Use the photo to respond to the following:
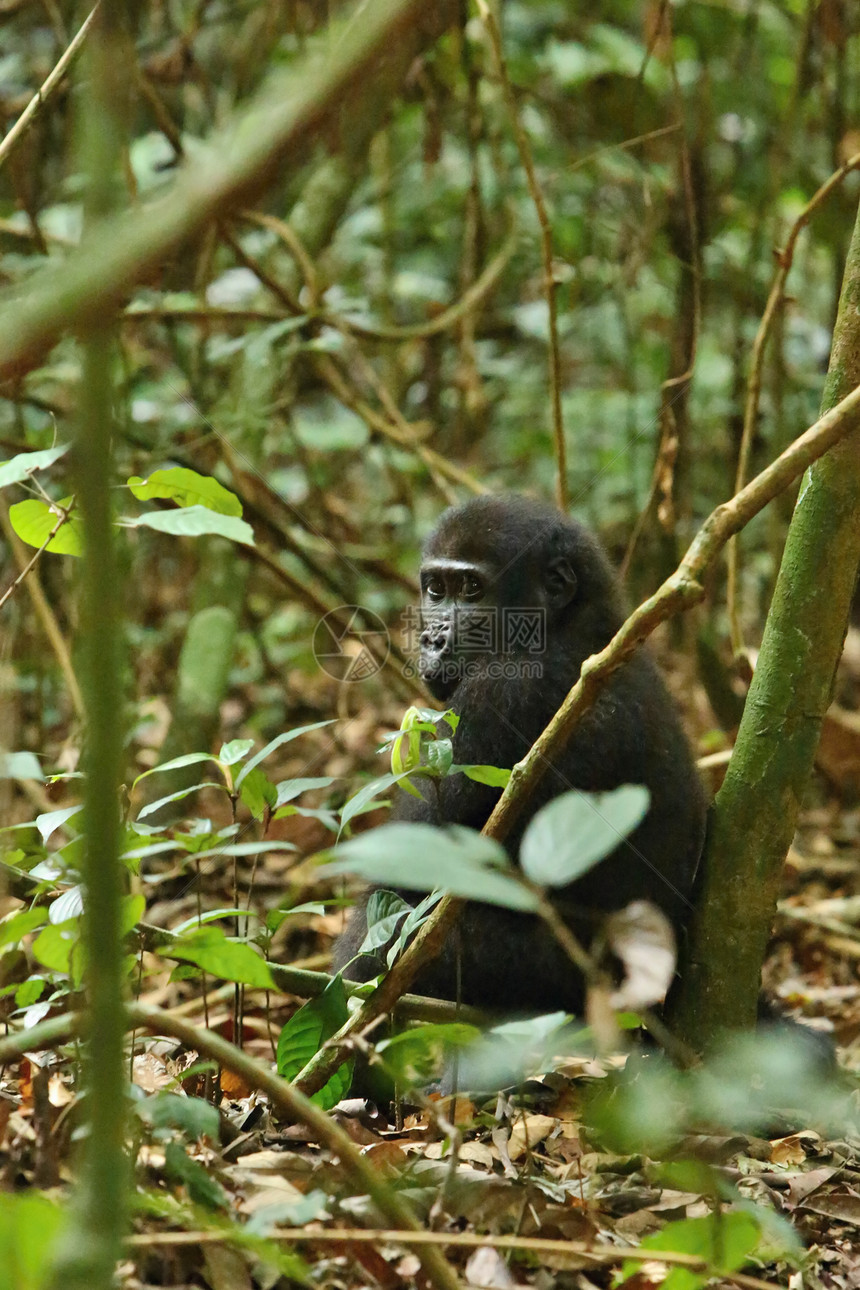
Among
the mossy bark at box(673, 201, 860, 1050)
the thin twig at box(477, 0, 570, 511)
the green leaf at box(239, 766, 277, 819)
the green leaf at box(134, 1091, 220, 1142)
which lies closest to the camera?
the green leaf at box(134, 1091, 220, 1142)

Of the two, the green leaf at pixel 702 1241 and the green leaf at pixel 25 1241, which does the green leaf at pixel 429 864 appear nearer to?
the green leaf at pixel 25 1241

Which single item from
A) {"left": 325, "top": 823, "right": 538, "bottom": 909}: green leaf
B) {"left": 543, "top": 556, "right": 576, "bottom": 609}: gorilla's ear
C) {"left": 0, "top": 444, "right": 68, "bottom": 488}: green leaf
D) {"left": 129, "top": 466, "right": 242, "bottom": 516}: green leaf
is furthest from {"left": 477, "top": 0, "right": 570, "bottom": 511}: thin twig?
{"left": 325, "top": 823, "right": 538, "bottom": 909}: green leaf

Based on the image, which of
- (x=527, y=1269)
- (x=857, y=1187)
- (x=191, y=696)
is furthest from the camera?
(x=191, y=696)

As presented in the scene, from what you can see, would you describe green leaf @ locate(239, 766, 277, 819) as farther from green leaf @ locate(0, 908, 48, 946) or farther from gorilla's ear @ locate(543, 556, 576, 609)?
gorilla's ear @ locate(543, 556, 576, 609)

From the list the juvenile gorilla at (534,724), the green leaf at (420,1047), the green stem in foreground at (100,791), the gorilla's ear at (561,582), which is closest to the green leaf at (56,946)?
the green leaf at (420,1047)

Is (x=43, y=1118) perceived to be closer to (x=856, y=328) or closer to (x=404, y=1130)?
(x=404, y=1130)

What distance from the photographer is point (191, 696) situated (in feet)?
19.2

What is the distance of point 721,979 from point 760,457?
4.76m

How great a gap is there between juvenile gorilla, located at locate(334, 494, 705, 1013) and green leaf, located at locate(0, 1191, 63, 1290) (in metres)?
2.21

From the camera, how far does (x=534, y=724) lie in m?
4.36

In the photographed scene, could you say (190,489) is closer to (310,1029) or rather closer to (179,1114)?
(310,1029)

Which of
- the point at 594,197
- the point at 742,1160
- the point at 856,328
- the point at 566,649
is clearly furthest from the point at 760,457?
the point at 742,1160

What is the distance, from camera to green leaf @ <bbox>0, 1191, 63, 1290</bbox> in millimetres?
1483

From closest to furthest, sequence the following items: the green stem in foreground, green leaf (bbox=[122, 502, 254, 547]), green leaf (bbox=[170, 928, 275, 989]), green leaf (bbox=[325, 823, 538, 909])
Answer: the green stem in foreground < green leaf (bbox=[325, 823, 538, 909]) < green leaf (bbox=[170, 928, 275, 989]) < green leaf (bbox=[122, 502, 254, 547])
